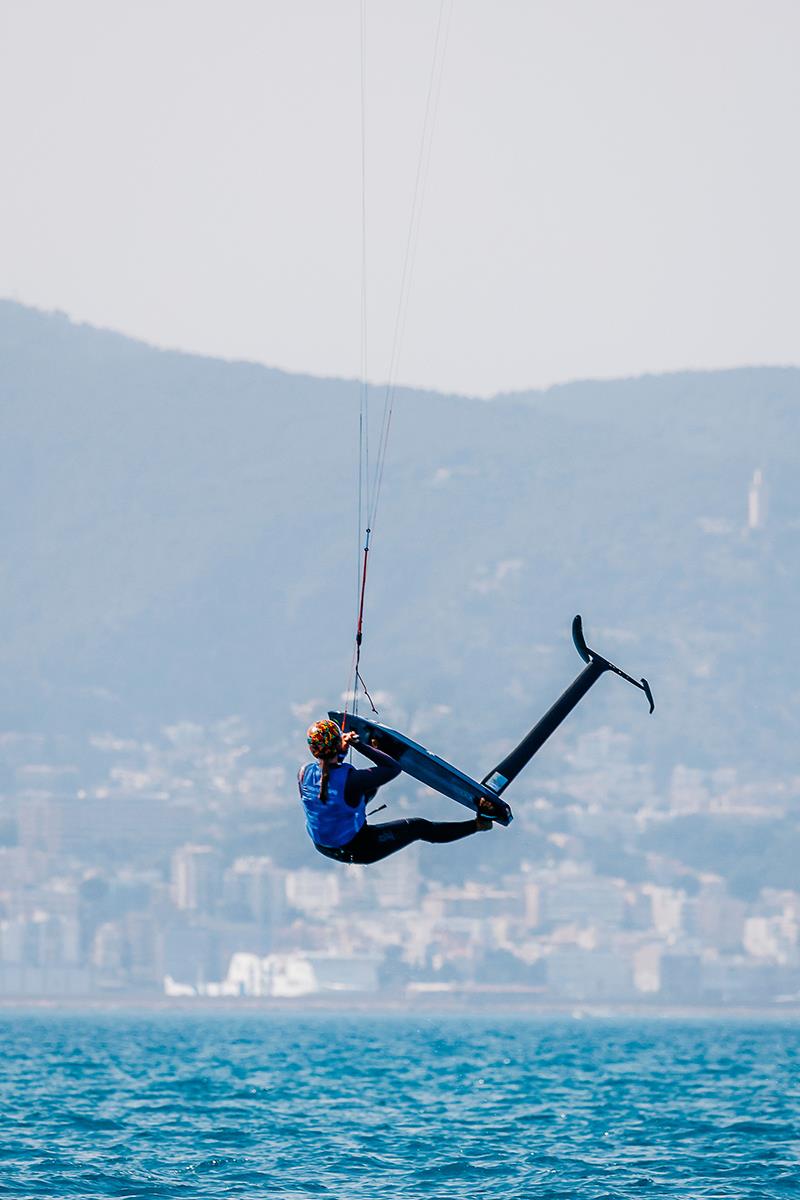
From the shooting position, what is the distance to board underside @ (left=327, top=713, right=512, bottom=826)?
993 inches

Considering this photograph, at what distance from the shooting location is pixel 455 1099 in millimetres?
49250

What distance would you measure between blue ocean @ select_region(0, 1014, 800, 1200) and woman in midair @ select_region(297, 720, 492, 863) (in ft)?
18.6

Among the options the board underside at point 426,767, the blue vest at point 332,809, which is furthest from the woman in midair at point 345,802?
the board underside at point 426,767

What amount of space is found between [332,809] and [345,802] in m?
0.16

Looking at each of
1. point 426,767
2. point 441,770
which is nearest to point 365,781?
point 426,767

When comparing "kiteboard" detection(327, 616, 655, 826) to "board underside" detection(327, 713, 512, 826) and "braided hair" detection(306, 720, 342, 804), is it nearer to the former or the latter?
"board underside" detection(327, 713, 512, 826)

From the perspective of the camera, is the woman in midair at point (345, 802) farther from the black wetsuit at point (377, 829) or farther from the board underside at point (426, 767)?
the board underside at point (426, 767)

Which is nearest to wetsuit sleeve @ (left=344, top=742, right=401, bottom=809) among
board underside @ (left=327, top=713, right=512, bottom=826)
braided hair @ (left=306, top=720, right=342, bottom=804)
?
braided hair @ (left=306, top=720, right=342, bottom=804)

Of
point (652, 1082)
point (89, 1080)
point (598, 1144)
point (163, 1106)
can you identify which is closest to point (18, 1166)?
point (598, 1144)

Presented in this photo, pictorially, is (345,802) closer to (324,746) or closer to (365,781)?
(365,781)

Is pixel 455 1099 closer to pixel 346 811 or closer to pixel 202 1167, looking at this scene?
pixel 202 1167

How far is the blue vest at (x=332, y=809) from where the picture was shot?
24688 millimetres

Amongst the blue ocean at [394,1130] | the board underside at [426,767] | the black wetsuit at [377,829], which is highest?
the board underside at [426,767]

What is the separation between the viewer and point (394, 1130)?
3919 cm
